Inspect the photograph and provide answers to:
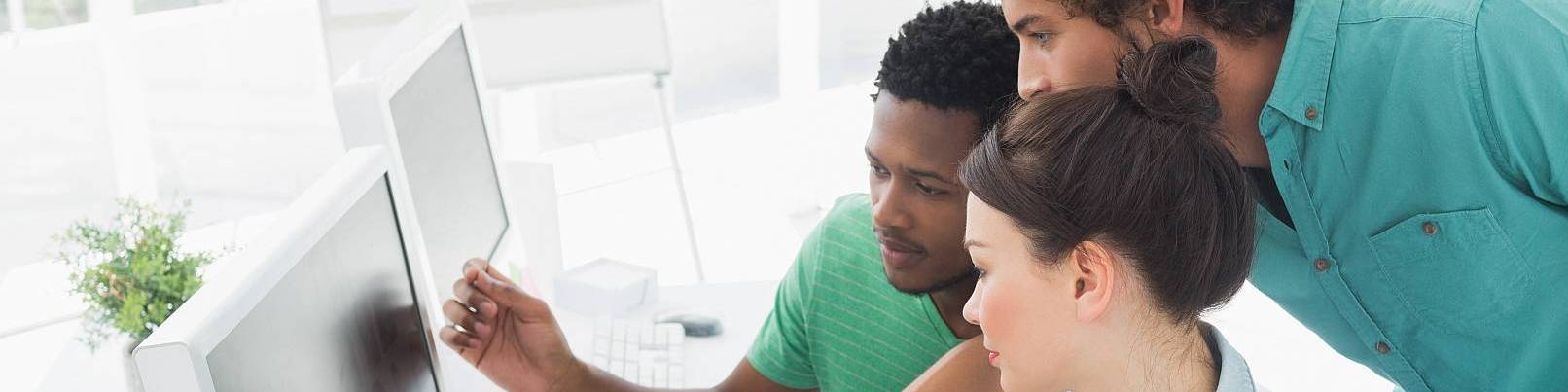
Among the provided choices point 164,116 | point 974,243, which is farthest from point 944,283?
point 164,116

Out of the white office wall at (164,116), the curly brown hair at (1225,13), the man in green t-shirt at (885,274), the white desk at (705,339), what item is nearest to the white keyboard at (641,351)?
the white desk at (705,339)

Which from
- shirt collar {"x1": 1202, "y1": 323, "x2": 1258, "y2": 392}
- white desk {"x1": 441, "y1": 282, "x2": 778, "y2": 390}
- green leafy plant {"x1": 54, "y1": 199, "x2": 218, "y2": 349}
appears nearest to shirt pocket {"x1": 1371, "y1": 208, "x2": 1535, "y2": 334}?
shirt collar {"x1": 1202, "y1": 323, "x2": 1258, "y2": 392}

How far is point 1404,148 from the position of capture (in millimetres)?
1195

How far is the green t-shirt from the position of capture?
1410 mm

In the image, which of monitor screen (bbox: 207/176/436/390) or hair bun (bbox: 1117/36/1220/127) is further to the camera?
hair bun (bbox: 1117/36/1220/127)

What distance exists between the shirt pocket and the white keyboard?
84 centimetres

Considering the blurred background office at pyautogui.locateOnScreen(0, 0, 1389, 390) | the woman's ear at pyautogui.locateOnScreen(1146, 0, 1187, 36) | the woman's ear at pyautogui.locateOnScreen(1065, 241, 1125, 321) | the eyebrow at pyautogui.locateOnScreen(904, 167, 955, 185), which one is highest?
the woman's ear at pyautogui.locateOnScreen(1146, 0, 1187, 36)

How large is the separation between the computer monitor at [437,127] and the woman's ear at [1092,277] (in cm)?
60

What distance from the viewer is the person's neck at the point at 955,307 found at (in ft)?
4.43

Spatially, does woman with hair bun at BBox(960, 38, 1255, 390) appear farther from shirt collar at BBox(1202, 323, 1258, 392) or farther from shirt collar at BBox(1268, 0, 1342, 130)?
shirt collar at BBox(1268, 0, 1342, 130)

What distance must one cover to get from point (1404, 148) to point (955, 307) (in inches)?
18.0

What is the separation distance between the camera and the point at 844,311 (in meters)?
1.46

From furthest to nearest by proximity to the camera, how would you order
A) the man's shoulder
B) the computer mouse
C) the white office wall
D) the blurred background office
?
1. the white office wall
2. the blurred background office
3. the computer mouse
4. the man's shoulder

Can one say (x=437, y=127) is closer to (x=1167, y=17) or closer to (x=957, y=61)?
(x=957, y=61)
